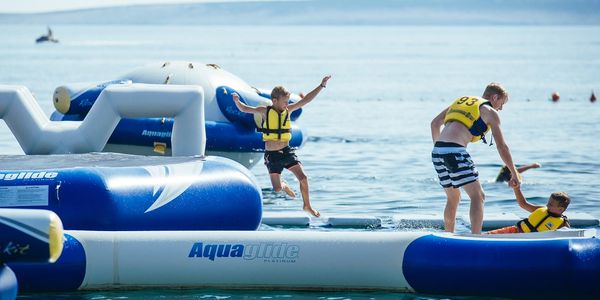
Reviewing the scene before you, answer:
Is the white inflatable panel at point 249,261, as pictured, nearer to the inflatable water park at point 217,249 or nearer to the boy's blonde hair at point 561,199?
the inflatable water park at point 217,249

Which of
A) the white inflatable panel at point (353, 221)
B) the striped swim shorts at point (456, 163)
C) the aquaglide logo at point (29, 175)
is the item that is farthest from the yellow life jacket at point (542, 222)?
the aquaglide logo at point (29, 175)

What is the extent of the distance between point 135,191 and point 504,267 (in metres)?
2.68

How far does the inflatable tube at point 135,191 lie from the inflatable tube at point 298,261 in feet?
1.40

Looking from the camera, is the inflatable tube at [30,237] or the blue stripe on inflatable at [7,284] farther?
the inflatable tube at [30,237]

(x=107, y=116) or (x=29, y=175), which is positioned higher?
(x=107, y=116)

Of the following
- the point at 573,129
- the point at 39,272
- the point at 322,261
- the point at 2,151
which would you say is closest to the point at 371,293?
the point at 322,261

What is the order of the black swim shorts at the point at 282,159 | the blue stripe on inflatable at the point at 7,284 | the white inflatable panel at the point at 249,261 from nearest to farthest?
the blue stripe on inflatable at the point at 7,284, the white inflatable panel at the point at 249,261, the black swim shorts at the point at 282,159

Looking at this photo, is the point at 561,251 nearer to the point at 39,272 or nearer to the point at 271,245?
the point at 271,245

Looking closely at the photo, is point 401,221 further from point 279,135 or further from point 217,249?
point 217,249

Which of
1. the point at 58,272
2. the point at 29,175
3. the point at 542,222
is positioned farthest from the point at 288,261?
the point at 542,222

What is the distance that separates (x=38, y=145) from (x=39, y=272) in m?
2.38

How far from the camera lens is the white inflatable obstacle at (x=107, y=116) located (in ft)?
33.4

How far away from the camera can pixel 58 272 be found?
820cm

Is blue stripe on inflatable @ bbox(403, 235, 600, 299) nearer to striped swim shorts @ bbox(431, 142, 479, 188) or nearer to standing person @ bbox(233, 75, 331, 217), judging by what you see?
striped swim shorts @ bbox(431, 142, 479, 188)
